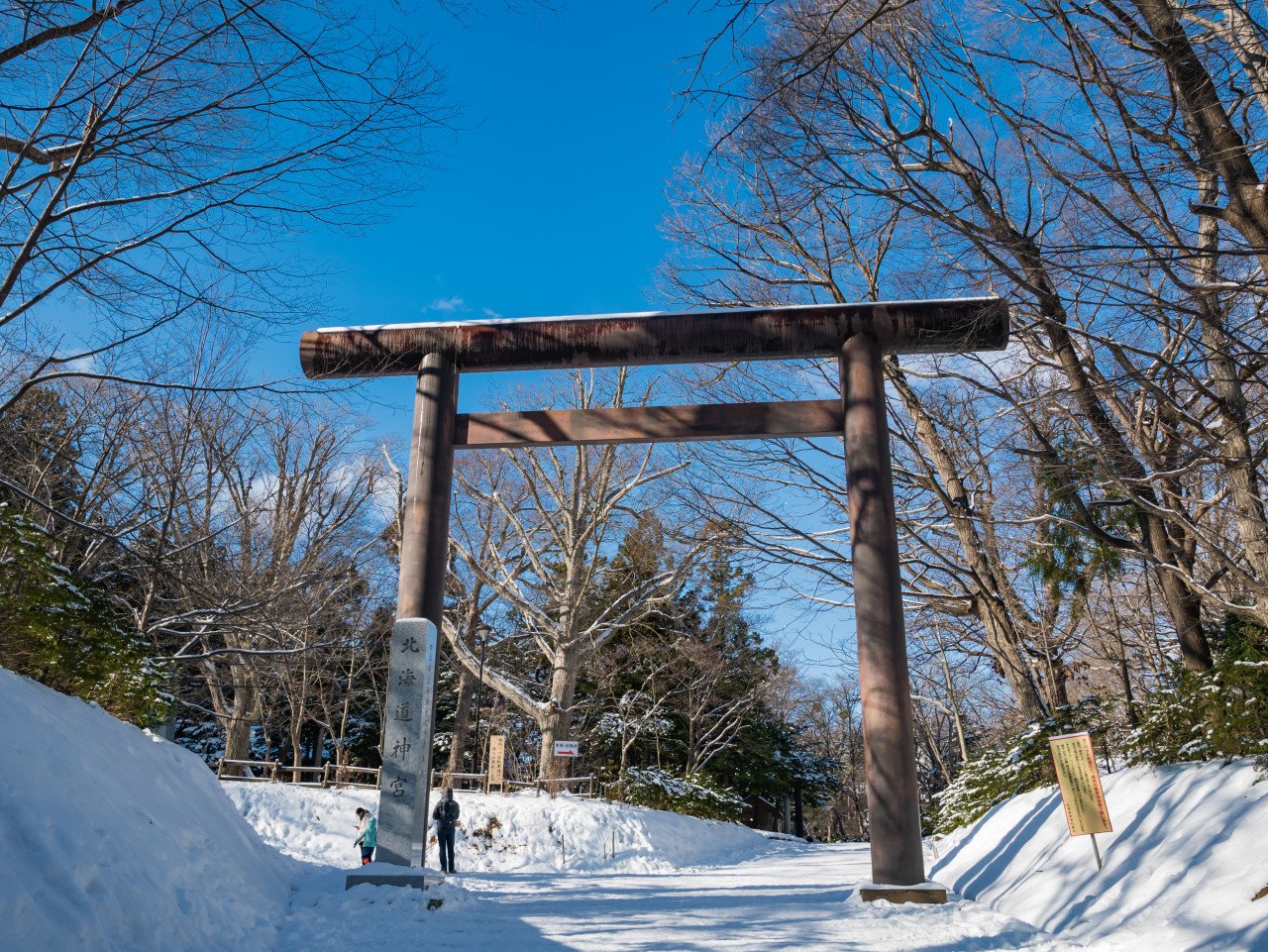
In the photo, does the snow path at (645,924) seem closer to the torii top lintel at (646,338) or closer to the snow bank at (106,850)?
the snow bank at (106,850)

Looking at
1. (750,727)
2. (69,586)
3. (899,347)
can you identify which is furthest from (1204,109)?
(750,727)

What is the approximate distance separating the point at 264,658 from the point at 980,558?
1802 centimetres

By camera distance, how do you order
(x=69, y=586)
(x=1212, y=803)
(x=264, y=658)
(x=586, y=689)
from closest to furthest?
(x=1212, y=803), (x=69, y=586), (x=264, y=658), (x=586, y=689)

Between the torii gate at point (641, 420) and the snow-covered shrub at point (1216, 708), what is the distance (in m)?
2.28

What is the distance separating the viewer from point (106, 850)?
197 inches

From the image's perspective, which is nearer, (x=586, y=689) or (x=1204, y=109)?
(x=1204, y=109)

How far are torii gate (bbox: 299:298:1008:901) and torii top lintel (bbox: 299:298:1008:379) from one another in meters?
0.01

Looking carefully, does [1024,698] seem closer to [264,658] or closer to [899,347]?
[899,347]

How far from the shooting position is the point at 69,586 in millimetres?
8344

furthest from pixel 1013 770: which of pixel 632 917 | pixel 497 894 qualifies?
pixel 497 894

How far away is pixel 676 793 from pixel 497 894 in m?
15.4

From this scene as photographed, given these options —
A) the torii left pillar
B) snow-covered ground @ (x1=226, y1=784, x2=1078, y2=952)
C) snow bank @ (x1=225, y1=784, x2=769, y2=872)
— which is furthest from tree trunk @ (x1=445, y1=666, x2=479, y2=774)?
the torii left pillar

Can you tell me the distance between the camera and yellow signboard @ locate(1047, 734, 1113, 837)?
22.6 feet

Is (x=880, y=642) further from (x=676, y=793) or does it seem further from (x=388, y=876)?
(x=676, y=793)
